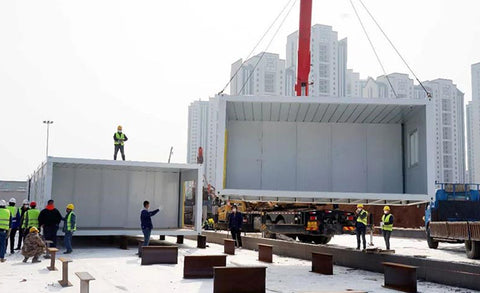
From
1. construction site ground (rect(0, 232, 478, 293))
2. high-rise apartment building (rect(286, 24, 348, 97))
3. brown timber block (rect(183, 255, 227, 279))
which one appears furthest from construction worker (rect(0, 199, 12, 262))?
high-rise apartment building (rect(286, 24, 348, 97))

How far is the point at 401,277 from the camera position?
368 inches

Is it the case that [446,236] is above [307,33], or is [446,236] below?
below

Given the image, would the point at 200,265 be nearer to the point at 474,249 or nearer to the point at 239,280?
the point at 239,280

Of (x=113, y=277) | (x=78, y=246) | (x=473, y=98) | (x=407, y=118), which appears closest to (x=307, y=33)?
(x=407, y=118)

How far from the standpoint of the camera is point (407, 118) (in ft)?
39.1

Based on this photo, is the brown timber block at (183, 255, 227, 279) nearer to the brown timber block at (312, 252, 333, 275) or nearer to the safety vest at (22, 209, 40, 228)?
the brown timber block at (312, 252, 333, 275)

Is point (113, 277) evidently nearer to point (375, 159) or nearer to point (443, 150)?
point (375, 159)

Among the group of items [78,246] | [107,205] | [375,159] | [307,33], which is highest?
[307,33]

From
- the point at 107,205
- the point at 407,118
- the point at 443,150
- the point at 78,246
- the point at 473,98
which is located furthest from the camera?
the point at 443,150

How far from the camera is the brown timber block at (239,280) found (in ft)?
26.9

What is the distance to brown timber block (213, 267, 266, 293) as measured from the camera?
323 inches

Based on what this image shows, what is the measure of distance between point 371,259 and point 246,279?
4.84 metres

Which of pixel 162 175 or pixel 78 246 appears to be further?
pixel 162 175

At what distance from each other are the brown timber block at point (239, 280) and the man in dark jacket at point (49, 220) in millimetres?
7353
